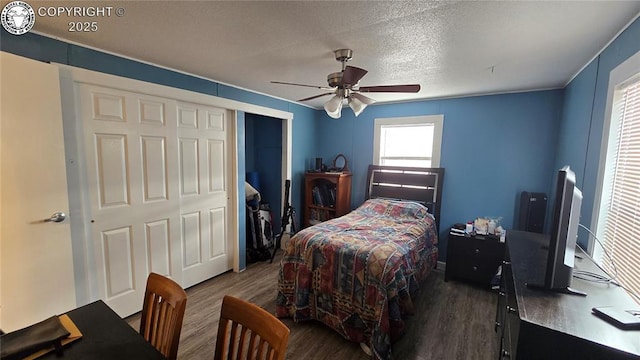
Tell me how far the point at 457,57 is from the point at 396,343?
2.38m

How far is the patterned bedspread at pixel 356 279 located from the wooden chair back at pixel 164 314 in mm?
1259

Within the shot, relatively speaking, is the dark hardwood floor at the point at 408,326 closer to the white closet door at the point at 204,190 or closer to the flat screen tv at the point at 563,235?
the white closet door at the point at 204,190

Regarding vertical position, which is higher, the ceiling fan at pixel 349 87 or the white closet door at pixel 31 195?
the ceiling fan at pixel 349 87

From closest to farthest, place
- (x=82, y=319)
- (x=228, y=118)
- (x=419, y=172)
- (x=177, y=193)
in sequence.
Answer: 1. (x=82, y=319)
2. (x=177, y=193)
3. (x=228, y=118)
4. (x=419, y=172)

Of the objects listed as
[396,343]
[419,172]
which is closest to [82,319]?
[396,343]

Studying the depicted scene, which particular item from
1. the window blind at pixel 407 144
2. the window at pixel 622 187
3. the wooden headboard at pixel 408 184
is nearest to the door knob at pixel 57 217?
the wooden headboard at pixel 408 184

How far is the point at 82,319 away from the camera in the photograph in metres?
1.19

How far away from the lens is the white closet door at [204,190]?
283 cm

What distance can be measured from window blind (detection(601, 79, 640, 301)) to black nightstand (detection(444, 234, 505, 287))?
1.28 metres

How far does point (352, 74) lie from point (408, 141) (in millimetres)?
2300

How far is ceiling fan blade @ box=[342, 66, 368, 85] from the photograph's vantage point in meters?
1.83

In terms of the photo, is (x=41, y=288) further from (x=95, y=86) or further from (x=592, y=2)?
(x=592, y=2)

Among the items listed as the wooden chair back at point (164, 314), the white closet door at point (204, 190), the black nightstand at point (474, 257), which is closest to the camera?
the wooden chair back at point (164, 314)

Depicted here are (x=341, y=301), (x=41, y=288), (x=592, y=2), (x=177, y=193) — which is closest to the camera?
(x=592, y=2)
